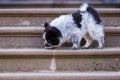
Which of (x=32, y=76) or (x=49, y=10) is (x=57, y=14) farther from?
(x=32, y=76)

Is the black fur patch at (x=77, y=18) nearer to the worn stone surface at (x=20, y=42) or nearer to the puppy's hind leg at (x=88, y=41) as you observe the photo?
the puppy's hind leg at (x=88, y=41)

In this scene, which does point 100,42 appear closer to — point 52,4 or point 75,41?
point 75,41

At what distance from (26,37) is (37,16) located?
0.29 meters

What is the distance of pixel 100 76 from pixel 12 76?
75 cm

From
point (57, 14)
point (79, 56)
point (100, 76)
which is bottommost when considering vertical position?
point (100, 76)

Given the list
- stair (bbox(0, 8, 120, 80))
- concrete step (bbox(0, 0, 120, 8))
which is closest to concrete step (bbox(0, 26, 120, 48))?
stair (bbox(0, 8, 120, 80))

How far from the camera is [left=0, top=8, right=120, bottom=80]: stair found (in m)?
2.45

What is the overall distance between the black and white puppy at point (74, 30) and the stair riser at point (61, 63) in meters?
0.12

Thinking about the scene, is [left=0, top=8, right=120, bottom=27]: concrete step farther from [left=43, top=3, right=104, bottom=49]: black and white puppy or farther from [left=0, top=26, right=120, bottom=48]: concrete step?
[left=43, top=3, right=104, bottom=49]: black and white puppy

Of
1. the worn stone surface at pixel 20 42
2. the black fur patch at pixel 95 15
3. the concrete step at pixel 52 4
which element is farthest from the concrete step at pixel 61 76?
the concrete step at pixel 52 4

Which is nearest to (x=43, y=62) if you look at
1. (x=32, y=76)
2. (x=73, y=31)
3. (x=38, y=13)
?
(x=32, y=76)

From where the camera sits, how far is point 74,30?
2.54 metres

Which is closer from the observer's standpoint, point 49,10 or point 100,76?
point 100,76

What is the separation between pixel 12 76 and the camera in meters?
2.43
